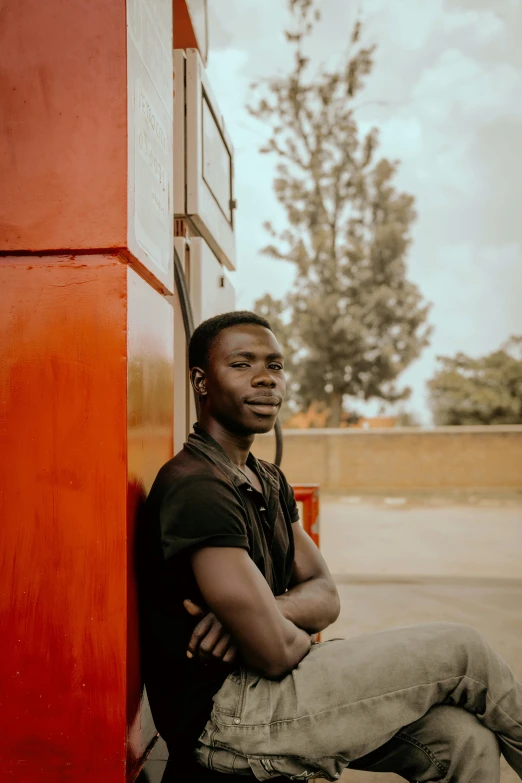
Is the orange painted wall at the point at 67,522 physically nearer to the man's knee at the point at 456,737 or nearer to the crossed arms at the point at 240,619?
the crossed arms at the point at 240,619

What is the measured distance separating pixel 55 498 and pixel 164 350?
591mm

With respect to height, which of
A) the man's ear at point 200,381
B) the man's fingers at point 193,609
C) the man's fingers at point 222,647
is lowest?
the man's fingers at point 222,647

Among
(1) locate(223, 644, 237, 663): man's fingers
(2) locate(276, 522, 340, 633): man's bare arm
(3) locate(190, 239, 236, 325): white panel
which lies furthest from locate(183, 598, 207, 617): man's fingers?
(3) locate(190, 239, 236, 325): white panel

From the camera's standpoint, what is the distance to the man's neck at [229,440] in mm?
1875

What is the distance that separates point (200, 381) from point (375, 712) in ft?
3.15

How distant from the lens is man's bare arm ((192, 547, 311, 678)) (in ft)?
4.71

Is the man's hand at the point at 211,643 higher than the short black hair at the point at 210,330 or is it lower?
lower

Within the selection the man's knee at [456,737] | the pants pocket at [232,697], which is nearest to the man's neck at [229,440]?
the pants pocket at [232,697]

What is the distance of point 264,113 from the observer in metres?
21.3

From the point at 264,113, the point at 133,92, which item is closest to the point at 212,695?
the point at 133,92

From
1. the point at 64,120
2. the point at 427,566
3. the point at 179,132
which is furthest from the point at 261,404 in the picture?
the point at 427,566

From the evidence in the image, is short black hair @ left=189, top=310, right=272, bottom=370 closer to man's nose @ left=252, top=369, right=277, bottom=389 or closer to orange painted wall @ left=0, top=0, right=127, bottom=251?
man's nose @ left=252, top=369, right=277, bottom=389

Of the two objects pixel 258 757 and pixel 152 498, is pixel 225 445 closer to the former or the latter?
pixel 152 498

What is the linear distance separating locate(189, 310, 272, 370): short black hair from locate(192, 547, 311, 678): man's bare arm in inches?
25.4
